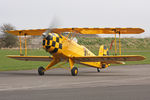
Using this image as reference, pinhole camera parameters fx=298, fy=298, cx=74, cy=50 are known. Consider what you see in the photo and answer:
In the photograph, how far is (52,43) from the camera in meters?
15.6

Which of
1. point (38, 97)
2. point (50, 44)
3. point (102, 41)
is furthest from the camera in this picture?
point (102, 41)

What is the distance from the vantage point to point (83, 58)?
16.8m

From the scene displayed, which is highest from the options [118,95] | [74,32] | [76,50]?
[74,32]

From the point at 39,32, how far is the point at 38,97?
11.0 metres

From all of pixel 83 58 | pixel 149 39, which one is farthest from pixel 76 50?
pixel 149 39

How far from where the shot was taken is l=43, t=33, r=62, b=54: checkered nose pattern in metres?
15.4

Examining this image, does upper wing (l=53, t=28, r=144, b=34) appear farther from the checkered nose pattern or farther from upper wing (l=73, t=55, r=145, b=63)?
upper wing (l=73, t=55, r=145, b=63)

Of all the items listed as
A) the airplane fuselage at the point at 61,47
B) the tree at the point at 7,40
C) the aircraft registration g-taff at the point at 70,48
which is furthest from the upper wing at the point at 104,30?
the tree at the point at 7,40

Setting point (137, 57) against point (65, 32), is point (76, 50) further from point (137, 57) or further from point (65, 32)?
point (137, 57)

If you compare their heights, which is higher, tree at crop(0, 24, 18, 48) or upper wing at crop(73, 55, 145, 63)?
tree at crop(0, 24, 18, 48)

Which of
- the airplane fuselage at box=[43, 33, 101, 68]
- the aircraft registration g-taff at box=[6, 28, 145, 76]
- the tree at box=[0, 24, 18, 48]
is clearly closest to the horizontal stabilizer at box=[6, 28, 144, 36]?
the aircraft registration g-taff at box=[6, 28, 145, 76]

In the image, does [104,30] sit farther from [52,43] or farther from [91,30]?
[52,43]

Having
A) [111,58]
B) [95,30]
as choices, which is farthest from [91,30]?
[111,58]

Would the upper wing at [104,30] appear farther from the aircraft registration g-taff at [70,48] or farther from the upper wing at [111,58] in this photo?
the upper wing at [111,58]
